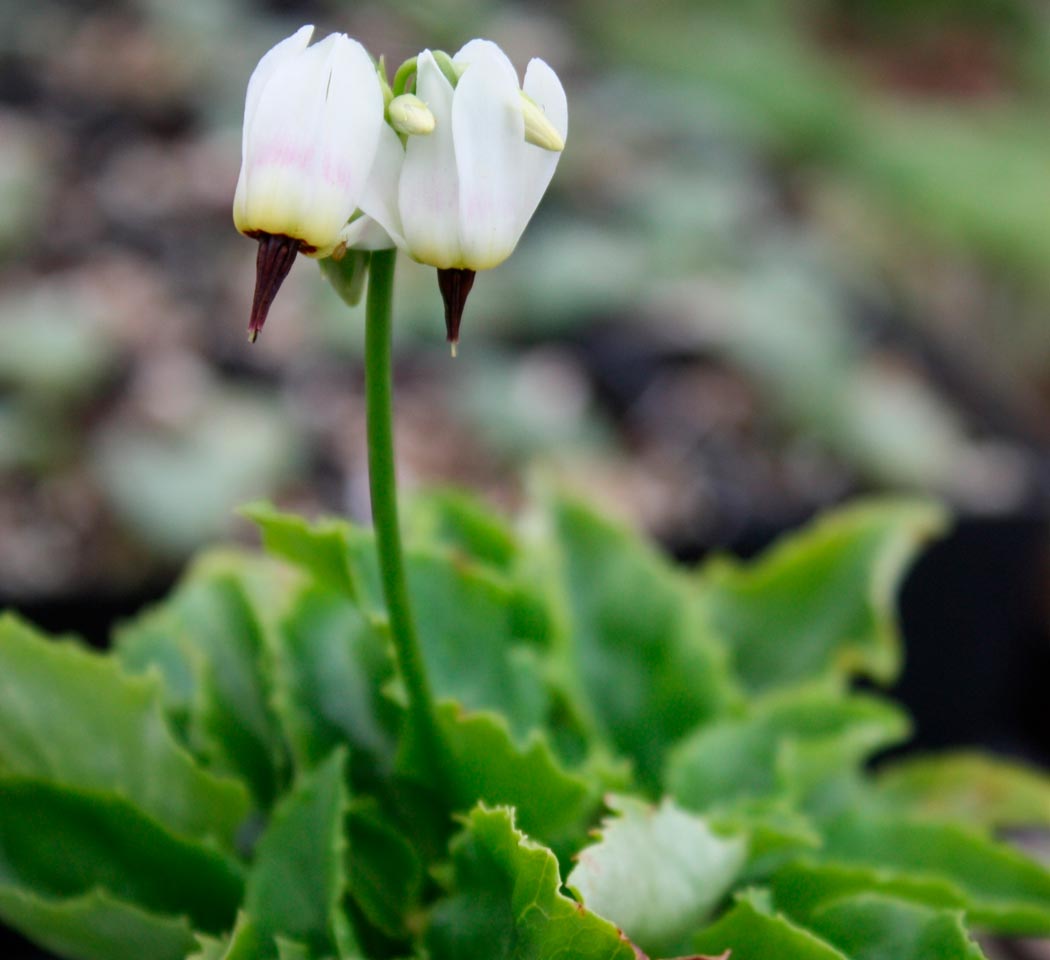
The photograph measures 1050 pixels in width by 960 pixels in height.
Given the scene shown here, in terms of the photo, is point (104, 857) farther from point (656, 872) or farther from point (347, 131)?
point (347, 131)

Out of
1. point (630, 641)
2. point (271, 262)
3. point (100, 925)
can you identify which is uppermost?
point (630, 641)

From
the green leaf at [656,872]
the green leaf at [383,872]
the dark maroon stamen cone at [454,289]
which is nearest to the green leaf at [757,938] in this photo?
the green leaf at [656,872]

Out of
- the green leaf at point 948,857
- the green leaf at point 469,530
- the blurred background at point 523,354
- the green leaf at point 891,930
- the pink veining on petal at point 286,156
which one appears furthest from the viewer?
the blurred background at point 523,354

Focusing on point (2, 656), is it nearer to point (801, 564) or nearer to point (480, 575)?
point (480, 575)

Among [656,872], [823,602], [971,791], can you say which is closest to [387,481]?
[656,872]

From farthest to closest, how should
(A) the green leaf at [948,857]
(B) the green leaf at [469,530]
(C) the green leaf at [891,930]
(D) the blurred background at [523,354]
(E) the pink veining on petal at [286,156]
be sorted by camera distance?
1. (D) the blurred background at [523,354]
2. (B) the green leaf at [469,530]
3. (A) the green leaf at [948,857]
4. (C) the green leaf at [891,930]
5. (E) the pink veining on petal at [286,156]

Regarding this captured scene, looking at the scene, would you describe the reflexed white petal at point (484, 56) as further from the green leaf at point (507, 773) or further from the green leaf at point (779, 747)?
the green leaf at point (779, 747)

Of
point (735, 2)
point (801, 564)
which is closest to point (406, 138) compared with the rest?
point (801, 564)

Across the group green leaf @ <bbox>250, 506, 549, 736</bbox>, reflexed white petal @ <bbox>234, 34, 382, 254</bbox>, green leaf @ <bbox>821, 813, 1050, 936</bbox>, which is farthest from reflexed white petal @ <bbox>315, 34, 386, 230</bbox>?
green leaf @ <bbox>821, 813, 1050, 936</bbox>
